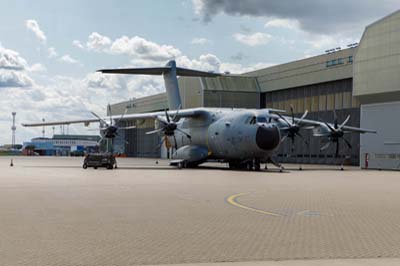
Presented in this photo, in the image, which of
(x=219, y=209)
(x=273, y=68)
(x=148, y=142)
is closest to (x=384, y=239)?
(x=219, y=209)

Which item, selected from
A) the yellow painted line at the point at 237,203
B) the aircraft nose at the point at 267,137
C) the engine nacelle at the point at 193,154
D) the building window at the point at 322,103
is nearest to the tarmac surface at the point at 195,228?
the yellow painted line at the point at 237,203

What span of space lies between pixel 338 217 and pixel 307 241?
4.04 metres

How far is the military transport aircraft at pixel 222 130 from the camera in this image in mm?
40188

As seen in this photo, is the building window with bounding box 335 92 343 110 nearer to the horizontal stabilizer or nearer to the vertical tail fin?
the horizontal stabilizer

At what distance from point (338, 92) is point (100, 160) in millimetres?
31774

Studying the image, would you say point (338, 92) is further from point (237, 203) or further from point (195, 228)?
point (195, 228)

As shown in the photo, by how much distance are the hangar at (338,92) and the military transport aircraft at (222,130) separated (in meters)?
5.95

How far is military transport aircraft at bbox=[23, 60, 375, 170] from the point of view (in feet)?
132

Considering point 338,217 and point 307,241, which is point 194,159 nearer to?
point 338,217

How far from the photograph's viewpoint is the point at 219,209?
1573 cm

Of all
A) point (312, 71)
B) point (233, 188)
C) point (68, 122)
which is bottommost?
point (233, 188)

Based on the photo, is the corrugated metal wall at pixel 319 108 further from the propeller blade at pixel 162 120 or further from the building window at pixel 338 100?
the propeller blade at pixel 162 120

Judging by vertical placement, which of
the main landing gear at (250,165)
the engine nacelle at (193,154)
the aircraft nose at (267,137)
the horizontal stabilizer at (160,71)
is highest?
the horizontal stabilizer at (160,71)

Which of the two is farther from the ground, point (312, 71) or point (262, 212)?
point (312, 71)
